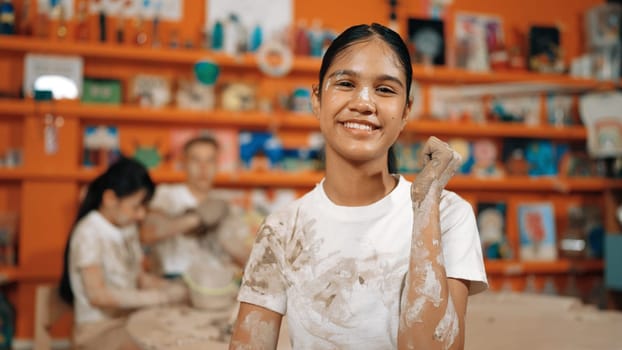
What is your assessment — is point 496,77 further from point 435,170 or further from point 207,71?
point 435,170

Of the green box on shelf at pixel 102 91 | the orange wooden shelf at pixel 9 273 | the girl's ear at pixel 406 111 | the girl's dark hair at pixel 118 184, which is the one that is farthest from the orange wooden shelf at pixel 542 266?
the girl's ear at pixel 406 111

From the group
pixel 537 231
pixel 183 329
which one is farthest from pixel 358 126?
Result: pixel 537 231

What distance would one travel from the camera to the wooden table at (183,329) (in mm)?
1428

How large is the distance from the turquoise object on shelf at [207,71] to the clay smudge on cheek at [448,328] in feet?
8.98

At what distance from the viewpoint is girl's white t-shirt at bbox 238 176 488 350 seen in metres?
0.90

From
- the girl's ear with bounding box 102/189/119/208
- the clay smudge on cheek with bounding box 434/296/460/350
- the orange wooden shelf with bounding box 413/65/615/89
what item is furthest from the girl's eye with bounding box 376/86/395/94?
the orange wooden shelf with bounding box 413/65/615/89

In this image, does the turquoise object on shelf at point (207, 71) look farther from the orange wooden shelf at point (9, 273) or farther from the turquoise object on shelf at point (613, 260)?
the turquoise object on shelf at point (613, 260)

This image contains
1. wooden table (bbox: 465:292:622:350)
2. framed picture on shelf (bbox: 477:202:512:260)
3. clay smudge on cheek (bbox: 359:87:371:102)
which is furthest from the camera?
framed picture on shelf (bbox: 477:202:512:260)

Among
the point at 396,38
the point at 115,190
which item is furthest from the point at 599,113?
the point at 396,38

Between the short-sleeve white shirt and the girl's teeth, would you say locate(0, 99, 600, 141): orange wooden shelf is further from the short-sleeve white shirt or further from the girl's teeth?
the girl's teeth

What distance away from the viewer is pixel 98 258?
2076 mm

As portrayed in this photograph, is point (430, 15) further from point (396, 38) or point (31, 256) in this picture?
point (396, 38)

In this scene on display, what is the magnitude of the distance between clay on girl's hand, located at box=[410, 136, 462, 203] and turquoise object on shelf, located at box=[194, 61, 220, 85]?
2636mm

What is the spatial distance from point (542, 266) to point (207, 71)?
2456 millimetres
